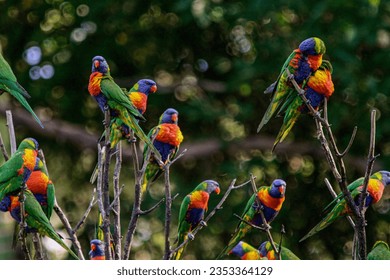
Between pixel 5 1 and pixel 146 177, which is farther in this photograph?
pixel 5 1

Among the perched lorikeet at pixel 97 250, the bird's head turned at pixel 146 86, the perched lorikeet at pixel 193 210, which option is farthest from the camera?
the perched lorikeet at pixel 193 210

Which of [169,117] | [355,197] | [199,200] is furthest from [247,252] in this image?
[169,117]

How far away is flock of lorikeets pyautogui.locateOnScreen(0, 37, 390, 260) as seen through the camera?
1.78 meters

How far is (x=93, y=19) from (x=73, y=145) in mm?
917

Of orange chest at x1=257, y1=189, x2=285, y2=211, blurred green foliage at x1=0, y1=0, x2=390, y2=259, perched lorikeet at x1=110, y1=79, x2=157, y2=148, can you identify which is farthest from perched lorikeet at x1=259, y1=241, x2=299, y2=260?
blurred green foliage at x1=0, y1=0, x2=390, y2=259

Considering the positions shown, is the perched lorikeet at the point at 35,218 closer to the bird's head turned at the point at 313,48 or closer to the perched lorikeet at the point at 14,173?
the perched lorikeet at the point at 14,173

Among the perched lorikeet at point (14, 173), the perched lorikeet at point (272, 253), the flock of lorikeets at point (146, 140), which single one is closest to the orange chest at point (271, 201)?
the flock of lorikeets at point (146, 140)

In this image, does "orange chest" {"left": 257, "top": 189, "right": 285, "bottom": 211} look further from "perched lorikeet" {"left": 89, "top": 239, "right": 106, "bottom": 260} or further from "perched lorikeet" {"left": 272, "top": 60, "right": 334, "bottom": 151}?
"perched lorikeet" {"left": 89, "top": 239, "right": 106, "bottom": 260}

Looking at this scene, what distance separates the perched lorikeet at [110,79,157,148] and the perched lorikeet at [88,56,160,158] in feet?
0.08

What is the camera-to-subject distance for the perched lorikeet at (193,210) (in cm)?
210

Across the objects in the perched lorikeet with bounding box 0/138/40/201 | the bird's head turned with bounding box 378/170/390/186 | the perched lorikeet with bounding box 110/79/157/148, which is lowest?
the bird's head turned with bounding box 378/170/390/186
